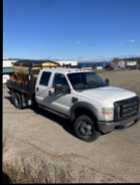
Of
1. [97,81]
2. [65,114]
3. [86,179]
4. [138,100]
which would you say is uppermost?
[97,81]

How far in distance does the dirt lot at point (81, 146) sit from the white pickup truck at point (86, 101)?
45 centimetres

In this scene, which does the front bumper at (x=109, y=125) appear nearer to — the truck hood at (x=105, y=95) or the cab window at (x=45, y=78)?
the truck hood at (x=105, y=95)

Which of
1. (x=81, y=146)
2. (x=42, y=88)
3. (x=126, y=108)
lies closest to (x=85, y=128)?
(x=81, y=146)

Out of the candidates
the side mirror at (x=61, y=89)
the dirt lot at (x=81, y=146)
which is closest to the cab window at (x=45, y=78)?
the side mirror at (x=61, y=89)

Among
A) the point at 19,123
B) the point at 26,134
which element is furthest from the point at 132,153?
the point at 19,123

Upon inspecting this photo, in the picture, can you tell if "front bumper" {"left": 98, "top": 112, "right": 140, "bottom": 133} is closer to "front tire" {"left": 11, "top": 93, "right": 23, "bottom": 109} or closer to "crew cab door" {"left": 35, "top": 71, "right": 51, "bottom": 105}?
"crew cab door" {"left": 35, "top": 71, "right": 51, "bottom": 105}

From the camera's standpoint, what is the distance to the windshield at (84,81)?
6.94m

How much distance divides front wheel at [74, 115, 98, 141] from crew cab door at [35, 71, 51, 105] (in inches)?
80.1

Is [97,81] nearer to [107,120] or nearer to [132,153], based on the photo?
[107,120]

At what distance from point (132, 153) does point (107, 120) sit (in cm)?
102

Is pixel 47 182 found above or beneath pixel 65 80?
beneath

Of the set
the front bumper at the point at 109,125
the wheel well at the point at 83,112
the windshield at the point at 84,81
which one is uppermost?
the windshield at the point at 84,81

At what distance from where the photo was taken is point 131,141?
20.0 ft

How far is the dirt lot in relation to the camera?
4.60 meters
